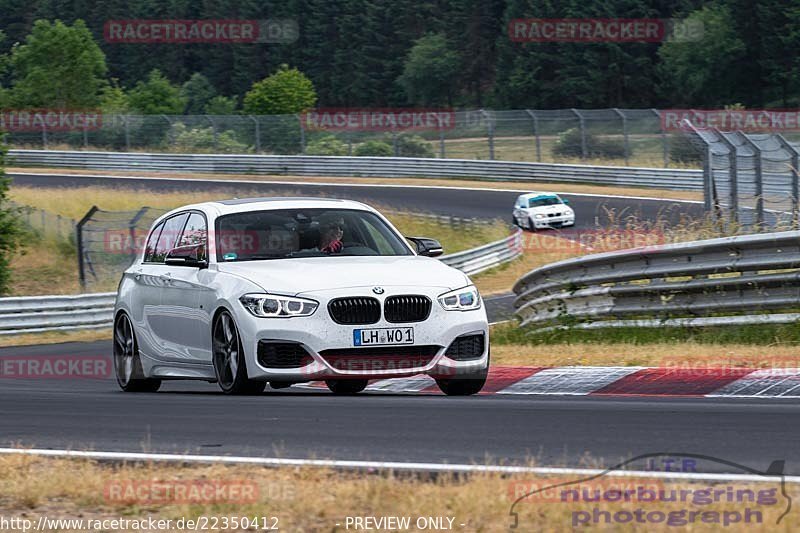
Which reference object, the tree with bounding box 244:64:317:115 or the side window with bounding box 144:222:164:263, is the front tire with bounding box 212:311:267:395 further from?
the tree with bounding box 244:64:317:115

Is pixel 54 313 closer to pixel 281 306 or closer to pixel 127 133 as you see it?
pixel 281 306

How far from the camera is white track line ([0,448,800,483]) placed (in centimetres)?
569

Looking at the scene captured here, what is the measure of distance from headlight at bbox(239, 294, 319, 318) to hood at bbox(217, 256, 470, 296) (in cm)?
5

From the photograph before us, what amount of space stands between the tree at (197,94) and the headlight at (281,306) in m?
107

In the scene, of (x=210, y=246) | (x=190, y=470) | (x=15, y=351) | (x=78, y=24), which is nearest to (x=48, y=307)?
(x=15, y=351)

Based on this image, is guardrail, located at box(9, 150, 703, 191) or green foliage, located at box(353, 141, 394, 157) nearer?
guardrail, located at box(9, 150, 703, 191)

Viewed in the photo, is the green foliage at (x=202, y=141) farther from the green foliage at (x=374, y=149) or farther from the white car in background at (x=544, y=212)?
A: the white car in background at (x=544, y=212)

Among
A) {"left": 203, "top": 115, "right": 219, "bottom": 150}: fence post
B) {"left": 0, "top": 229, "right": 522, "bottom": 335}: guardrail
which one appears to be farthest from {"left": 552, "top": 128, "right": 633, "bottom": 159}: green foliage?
{"left": 0, "top": 229, "right": 522, "bottom": 335}: guardrail

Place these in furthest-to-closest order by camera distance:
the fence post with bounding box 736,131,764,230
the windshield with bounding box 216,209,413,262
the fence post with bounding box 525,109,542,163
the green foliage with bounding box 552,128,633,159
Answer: the fence post with bounding box 525,109,542,163 < the green foliage with bounding box 552,128,633,159 < the fence post with bounding box 736,131,764,230 < the windshield with bounding box 216,209,413,262

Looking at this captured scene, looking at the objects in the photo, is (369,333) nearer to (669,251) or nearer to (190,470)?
(190,470)

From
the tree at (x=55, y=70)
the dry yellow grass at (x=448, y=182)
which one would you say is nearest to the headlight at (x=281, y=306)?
the dry yellow grass at (x=448, y=182)

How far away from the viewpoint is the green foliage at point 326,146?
190ft

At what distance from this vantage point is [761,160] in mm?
17109

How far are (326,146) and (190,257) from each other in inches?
1876
